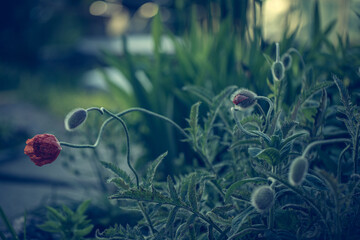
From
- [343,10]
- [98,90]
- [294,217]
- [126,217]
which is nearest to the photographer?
[294,217]

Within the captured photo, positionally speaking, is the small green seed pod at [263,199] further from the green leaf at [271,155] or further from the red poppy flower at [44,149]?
the red poppy flower at [44,149]

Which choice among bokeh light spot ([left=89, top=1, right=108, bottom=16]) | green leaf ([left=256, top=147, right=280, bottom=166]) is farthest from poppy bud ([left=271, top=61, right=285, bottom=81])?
bokeh light spot ([left=89, top=1, right=108, bottom=16])

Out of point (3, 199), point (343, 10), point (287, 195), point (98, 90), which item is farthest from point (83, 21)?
point (287, 195)

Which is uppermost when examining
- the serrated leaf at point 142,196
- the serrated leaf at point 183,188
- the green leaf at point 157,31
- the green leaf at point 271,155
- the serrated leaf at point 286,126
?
the green leaf at point 157,31

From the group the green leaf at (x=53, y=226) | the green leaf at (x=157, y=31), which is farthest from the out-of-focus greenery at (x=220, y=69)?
the green leaf at (x=53, y=226)

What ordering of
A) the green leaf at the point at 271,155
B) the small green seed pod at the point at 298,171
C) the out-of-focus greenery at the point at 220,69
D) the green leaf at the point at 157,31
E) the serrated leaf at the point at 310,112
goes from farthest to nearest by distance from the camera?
the green leaf at the point at 157,31 → the out-of-focus greenery at the point at 220,69 → the serrated leaf at the point at 310,112 → the green leaf at the point at 271,155 → the small green seed pod at the point at 298,171

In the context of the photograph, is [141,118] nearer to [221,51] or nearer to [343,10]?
[221,51]

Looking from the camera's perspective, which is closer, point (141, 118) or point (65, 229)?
point (65, 229)

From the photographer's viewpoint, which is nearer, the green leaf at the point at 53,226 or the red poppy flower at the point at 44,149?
the red poppy flower at the point at 44,149

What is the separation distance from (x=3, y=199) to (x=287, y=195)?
3.75 ft

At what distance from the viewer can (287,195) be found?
2.67ft

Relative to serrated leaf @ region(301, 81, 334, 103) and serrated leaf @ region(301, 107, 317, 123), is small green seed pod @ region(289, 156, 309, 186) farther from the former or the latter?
serrated leaf @ region(301, 107, 317, 123)

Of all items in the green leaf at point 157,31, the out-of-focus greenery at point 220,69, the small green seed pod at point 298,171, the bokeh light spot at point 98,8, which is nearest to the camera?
the small green seed pod at point 298,171

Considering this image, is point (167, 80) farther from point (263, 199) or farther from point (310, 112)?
point (263, 199)
